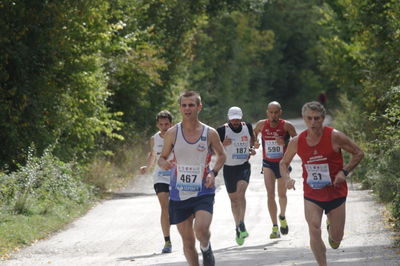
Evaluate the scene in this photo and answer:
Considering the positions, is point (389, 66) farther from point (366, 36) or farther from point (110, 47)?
point (110, 47)

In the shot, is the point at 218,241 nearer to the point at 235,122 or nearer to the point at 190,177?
the point at 235,122

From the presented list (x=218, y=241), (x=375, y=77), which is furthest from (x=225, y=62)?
(x=218, y=241)

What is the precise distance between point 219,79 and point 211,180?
5000 cm

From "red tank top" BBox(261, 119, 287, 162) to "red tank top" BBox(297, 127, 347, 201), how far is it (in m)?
4.94

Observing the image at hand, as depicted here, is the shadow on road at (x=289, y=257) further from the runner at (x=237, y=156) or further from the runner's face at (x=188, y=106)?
the runner's face at (x=188, y=106)

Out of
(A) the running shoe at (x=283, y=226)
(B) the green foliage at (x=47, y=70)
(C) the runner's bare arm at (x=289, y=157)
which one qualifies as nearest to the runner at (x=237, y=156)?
(A) the running shoe at (x=283, y=226)

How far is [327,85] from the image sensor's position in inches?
3438

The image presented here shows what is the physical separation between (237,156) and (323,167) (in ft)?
15.6

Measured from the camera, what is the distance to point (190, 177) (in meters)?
9.91

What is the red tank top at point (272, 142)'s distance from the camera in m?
15.3

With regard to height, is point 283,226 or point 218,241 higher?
point 283,226

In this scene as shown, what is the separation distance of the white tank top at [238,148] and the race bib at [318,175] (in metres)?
4.61

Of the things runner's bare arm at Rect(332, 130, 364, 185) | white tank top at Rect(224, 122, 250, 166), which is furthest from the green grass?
runner's bare arm at Rect(332, 130, 364, 185)

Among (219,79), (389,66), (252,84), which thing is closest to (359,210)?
(389,66)
